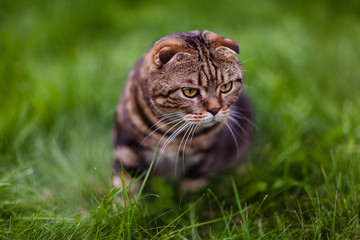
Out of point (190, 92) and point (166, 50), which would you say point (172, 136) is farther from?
point (166, 50)

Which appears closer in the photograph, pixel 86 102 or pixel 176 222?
pixel 176 222

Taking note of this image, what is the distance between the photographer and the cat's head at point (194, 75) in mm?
1495

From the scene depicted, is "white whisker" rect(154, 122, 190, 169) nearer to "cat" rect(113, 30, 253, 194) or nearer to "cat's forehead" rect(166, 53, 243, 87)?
"cat" rect(113, 30, 253, 194)

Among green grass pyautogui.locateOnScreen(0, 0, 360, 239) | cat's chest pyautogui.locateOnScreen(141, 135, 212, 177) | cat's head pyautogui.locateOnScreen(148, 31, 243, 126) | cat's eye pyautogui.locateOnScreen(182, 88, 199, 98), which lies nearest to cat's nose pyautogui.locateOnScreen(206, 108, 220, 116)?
cat's head pyautogui.locateOnScreen(148, 31, 243, 126)

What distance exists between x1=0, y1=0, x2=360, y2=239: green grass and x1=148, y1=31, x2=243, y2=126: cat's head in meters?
0.39

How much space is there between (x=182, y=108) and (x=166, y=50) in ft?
0.88

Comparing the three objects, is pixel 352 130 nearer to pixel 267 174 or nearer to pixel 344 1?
pixel 267 174

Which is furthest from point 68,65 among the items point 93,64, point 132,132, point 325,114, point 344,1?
point 344,1

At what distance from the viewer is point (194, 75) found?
4.89 feet

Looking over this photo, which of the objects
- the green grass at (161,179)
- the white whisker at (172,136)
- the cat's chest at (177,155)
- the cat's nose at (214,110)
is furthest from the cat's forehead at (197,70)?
the green grass at (161,179)

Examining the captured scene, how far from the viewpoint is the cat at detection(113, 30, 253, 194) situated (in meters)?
1.51

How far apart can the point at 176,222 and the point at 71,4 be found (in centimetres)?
279

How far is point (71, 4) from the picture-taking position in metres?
3.56

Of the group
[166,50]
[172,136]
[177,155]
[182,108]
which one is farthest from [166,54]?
[177,155]
